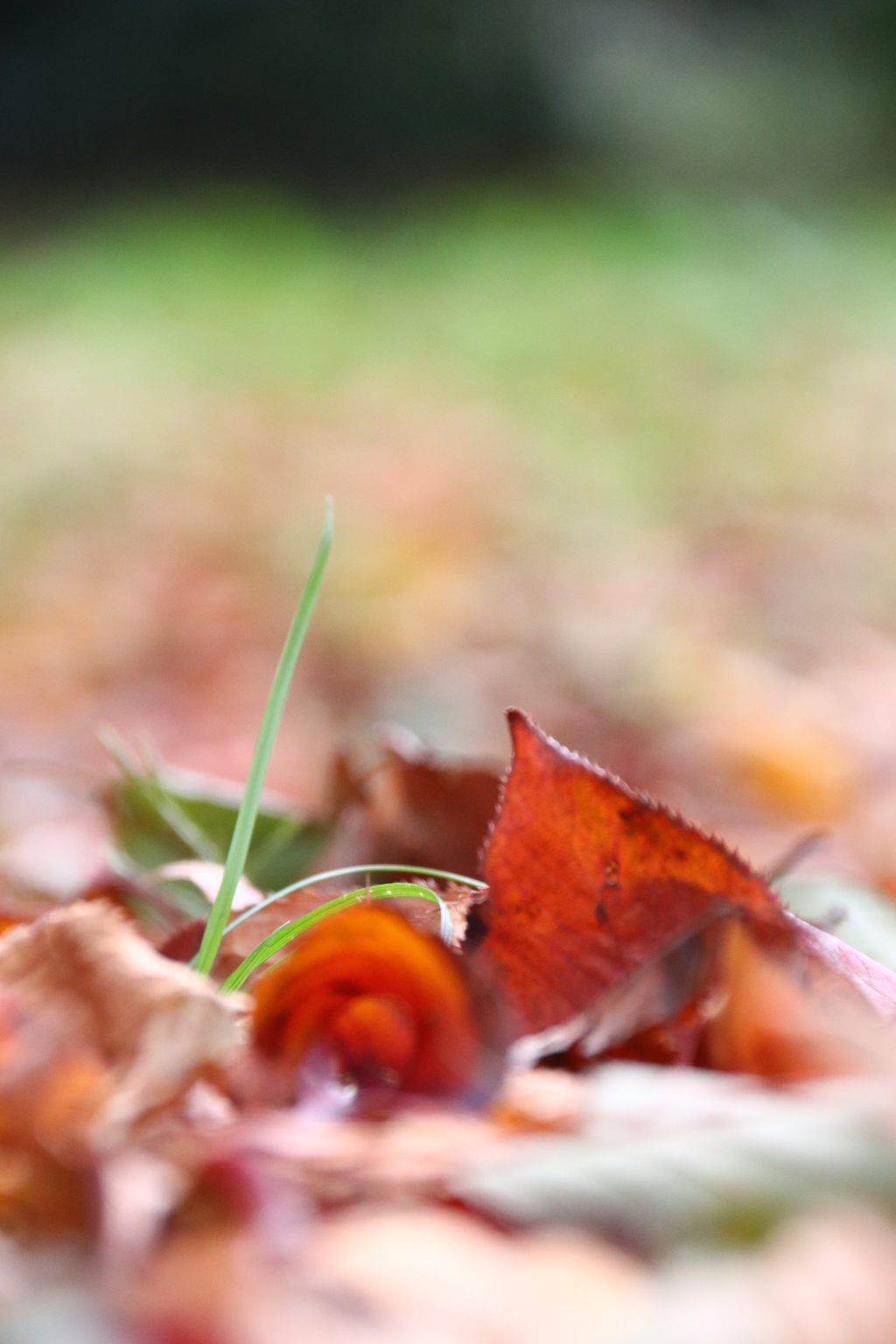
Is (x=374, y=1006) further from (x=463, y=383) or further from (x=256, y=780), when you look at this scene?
(x=463, y=383)

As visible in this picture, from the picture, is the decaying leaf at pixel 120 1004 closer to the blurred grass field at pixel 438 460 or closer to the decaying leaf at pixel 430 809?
the decaying leaf at pixel 430 809

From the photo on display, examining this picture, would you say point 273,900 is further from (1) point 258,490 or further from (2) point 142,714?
(1) point 258,490

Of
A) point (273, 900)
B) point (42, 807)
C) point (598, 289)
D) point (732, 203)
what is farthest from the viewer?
point (732, 203)

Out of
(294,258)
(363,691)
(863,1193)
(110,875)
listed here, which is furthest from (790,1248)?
(294,258)

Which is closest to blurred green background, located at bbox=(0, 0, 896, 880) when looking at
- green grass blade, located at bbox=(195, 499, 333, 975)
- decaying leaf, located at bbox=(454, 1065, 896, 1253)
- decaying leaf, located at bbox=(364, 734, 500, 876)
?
decaying leaf, located at bbox=(364, 734, 500, 876)

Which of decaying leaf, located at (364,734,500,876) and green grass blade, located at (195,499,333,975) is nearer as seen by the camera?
green grass blade, located at (195,499,333,975)

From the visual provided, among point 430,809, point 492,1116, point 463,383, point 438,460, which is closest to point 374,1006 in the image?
point 492,1116

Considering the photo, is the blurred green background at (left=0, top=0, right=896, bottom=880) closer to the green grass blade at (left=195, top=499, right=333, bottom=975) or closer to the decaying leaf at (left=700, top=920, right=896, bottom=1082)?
the green grass blade at (left=195, top=499, right=333, bottom=975)
